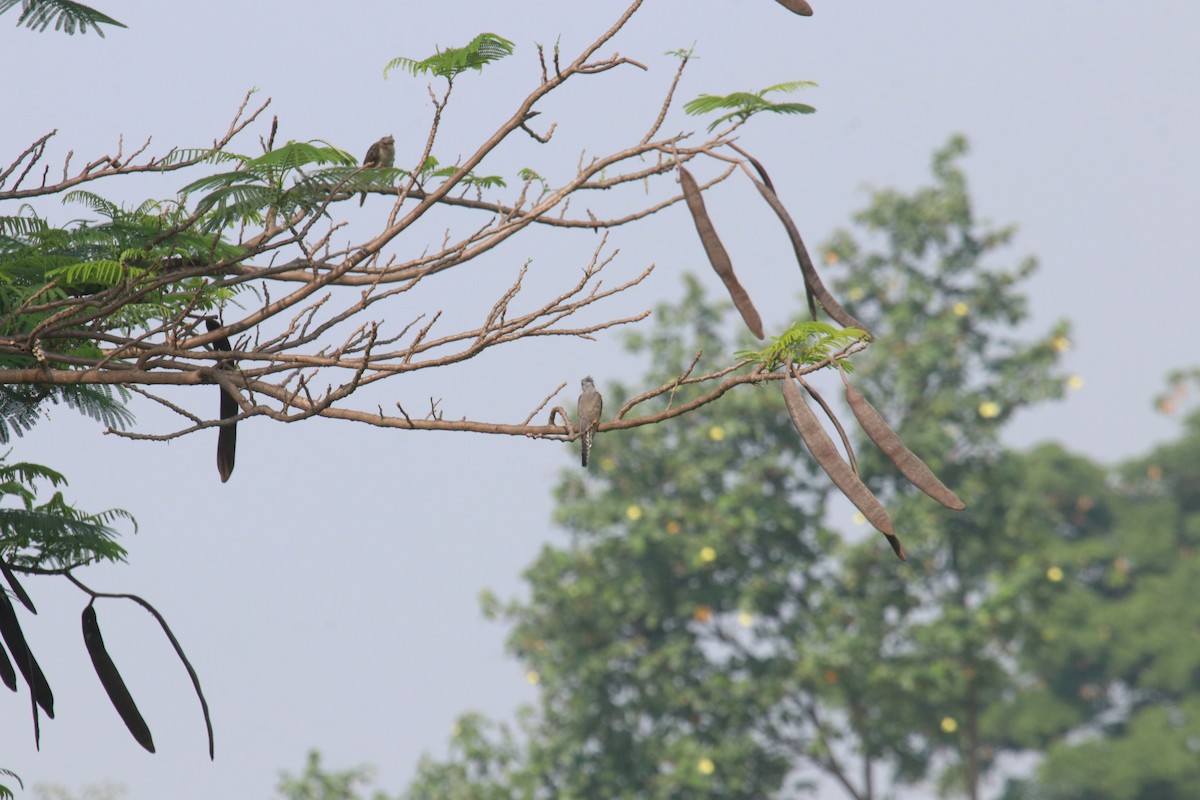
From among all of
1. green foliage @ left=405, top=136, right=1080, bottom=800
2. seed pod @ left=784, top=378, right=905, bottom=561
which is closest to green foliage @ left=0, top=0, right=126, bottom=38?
seed pod @ left=784, top=378, right=905, bottom=561

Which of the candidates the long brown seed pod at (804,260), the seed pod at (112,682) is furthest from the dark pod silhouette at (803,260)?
the seed pod at (112,682)

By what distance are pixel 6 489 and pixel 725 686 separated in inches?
474

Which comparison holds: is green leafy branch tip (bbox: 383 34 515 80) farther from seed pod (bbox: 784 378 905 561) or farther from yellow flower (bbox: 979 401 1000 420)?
yellow flower (bbox: 979 401 1000 420)

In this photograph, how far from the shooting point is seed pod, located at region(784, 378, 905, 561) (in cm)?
345

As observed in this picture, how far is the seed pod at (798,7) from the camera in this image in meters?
4.48

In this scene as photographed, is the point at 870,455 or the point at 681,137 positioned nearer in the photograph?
the point at 681,137

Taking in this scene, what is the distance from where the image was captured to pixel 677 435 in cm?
1725

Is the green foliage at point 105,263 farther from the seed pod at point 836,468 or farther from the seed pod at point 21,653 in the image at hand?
the seed pod at point 836,468

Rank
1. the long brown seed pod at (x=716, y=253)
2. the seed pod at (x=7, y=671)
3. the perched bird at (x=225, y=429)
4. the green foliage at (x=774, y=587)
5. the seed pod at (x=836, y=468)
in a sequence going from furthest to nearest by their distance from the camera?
the green foliage at (x=774, y=587), the seed pod at (x=7, y=671), the perched bird at (x=225, y=429), the long brown seed pod at (x=716, y=253), the seed pod at (x=836, y=468)

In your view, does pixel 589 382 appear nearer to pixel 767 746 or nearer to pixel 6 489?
pixel 6 489

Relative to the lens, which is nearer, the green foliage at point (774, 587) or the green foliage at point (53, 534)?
the green foliage at point (53, 534)

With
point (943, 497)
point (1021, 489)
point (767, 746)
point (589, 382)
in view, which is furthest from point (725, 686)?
point (943, 497)

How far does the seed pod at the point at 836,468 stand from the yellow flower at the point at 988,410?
1382cm

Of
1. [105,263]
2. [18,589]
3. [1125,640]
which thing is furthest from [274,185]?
[1125,640]
